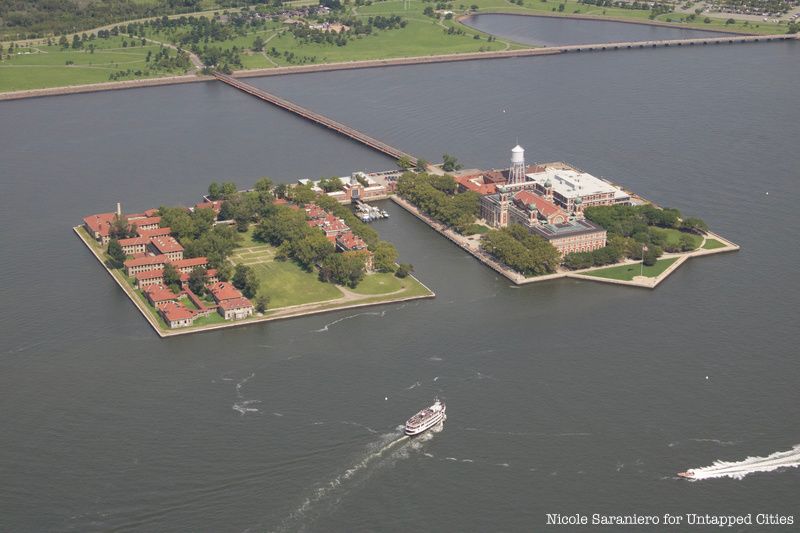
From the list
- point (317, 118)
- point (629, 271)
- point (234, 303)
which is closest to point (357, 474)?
point (234, 303)

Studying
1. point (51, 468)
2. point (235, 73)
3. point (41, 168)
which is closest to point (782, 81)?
point (235, 73)

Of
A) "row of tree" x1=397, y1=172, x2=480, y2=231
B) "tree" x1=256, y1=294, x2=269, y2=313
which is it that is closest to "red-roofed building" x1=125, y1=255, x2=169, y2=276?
"tree" x1=256, y1=294, x2=269, y2=313

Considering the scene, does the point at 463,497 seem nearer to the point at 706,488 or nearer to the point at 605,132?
the point at 706,488

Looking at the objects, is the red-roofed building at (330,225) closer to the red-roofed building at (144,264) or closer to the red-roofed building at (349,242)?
the red-roofed building at (349,242)

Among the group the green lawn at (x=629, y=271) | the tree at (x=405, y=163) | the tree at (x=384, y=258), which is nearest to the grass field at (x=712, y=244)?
the green lawn at (x=629, y=271)

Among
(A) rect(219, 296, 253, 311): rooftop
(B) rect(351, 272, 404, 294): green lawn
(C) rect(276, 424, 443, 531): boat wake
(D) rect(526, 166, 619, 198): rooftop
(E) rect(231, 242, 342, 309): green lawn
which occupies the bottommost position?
(C) rect(276, 424, 443, 531): boat wake

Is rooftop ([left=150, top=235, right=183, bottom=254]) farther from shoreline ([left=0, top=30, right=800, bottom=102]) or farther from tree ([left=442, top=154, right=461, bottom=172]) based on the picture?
shoreline ([left=0, top=30, right=800, bottom=102])
